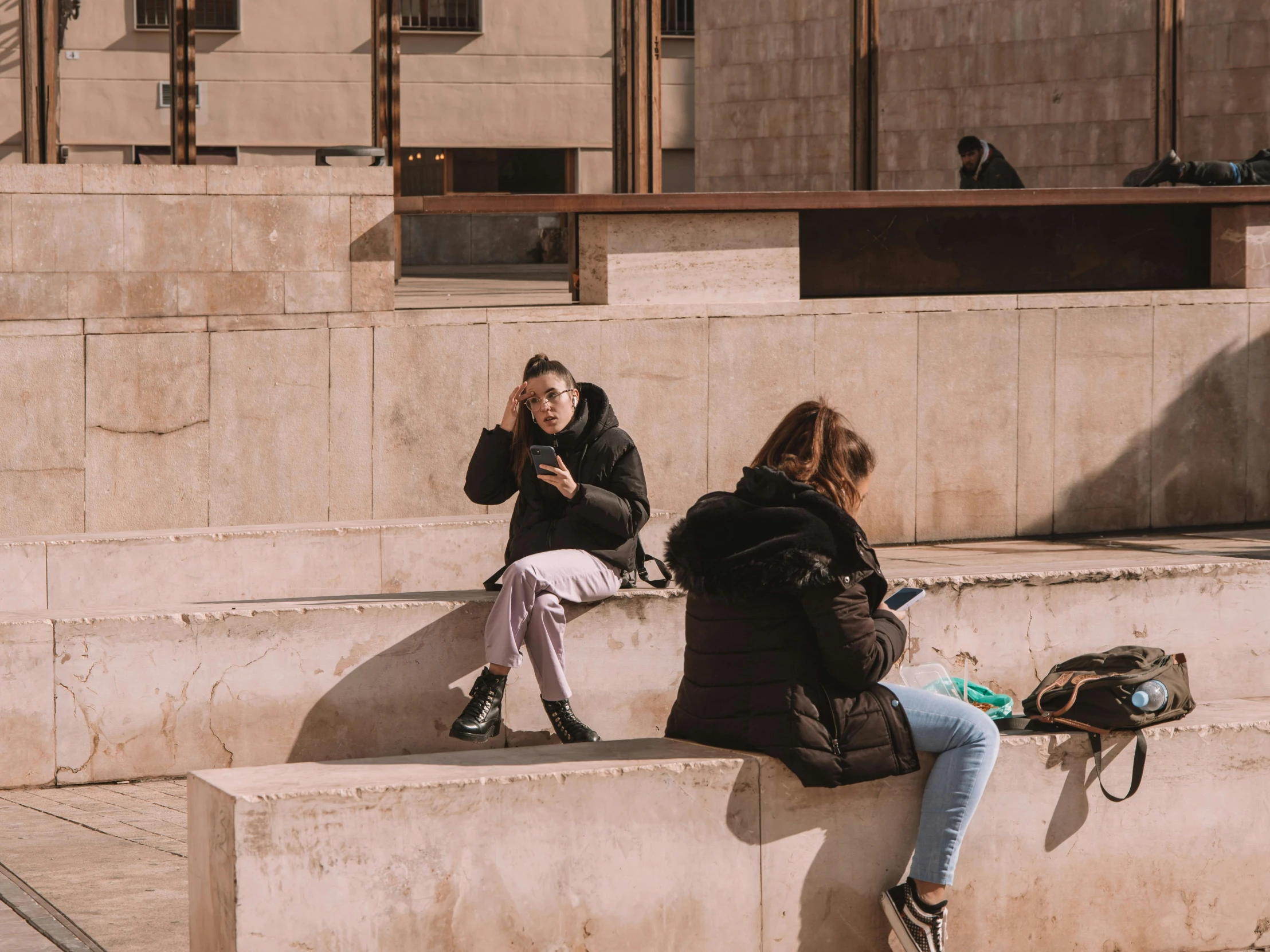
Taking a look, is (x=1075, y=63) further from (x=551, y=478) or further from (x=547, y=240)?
(x=551, y=478)

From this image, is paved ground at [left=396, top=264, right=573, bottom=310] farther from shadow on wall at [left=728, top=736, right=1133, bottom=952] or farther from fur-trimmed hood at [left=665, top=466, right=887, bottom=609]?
shadow on wall at [left=728, top=736, right=1133, bottom=952]

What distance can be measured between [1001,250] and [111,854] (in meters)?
8.36

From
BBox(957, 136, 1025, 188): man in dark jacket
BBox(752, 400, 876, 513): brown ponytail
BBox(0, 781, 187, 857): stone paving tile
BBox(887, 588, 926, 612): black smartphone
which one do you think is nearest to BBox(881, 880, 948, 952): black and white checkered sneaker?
BBox(887, 588, 926, 612): black smartphone

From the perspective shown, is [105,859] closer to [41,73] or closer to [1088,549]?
[1088,549]

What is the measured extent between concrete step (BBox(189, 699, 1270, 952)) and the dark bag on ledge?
61 mm

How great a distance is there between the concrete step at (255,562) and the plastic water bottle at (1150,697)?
364 cm

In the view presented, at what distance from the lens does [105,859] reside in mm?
5457

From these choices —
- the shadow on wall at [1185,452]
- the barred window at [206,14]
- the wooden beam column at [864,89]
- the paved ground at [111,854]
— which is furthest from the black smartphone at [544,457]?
the barred window at [206,14]

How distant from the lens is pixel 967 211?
12391mm

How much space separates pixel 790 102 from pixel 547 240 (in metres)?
5.32

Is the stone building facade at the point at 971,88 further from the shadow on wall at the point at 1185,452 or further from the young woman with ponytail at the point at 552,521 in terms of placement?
the young woman with ponytail at the point at 552,521

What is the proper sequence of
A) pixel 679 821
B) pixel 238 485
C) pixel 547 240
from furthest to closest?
pixel 547 240 → pixel 238 485 → pixel 679 821

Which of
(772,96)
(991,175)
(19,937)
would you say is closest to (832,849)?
(19,937)

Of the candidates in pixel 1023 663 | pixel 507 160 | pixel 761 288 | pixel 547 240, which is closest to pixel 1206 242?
pixel 761 288
